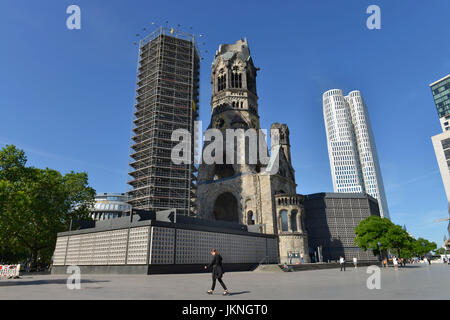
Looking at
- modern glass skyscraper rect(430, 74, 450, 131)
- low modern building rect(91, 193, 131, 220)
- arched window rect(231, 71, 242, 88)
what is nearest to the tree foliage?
arched window rect(231, 71, 242, 88)

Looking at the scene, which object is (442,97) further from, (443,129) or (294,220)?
(294,220)

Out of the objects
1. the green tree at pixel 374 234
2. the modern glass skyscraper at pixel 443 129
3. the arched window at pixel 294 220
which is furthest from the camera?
the modern glass skyscraper at pixel 443 129

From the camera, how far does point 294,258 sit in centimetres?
4484

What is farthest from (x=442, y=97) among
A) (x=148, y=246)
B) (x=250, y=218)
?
(x=148, y=246)

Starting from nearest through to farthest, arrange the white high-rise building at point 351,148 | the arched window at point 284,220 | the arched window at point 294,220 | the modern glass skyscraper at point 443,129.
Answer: the arched window at point 284,220, the arched window at point 294,220, the modern glass skyscraper at point 443,129, the white high-rise building at point 351,148

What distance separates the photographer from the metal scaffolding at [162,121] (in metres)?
53.2

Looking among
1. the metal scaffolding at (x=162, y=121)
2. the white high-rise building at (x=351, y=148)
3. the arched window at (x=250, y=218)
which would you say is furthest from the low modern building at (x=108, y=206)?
the white high-rise building at (x=351, y=148)

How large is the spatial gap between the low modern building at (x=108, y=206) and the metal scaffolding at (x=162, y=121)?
173 ft

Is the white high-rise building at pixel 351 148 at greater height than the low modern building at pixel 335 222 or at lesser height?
greater

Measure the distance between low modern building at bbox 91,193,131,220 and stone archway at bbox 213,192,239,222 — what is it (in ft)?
182

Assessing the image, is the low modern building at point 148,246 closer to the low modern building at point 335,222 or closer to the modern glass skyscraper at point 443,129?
the low modern building at point 335,222
